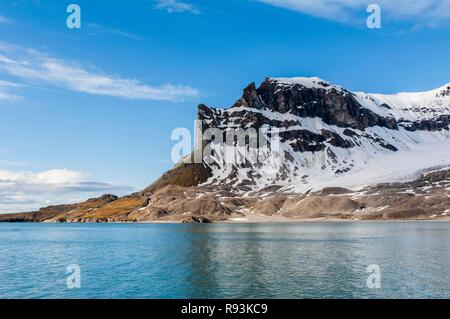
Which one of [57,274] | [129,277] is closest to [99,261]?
[57,274]

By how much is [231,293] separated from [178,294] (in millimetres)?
7426

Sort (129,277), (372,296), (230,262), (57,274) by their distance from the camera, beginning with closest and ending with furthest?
(372,296)
(129,277)
(57,274)
(230,262)

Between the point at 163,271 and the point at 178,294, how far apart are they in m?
22.1

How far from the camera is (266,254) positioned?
365 ft

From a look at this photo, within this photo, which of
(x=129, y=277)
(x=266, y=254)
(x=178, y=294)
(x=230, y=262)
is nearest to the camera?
(x=178, y=294)
